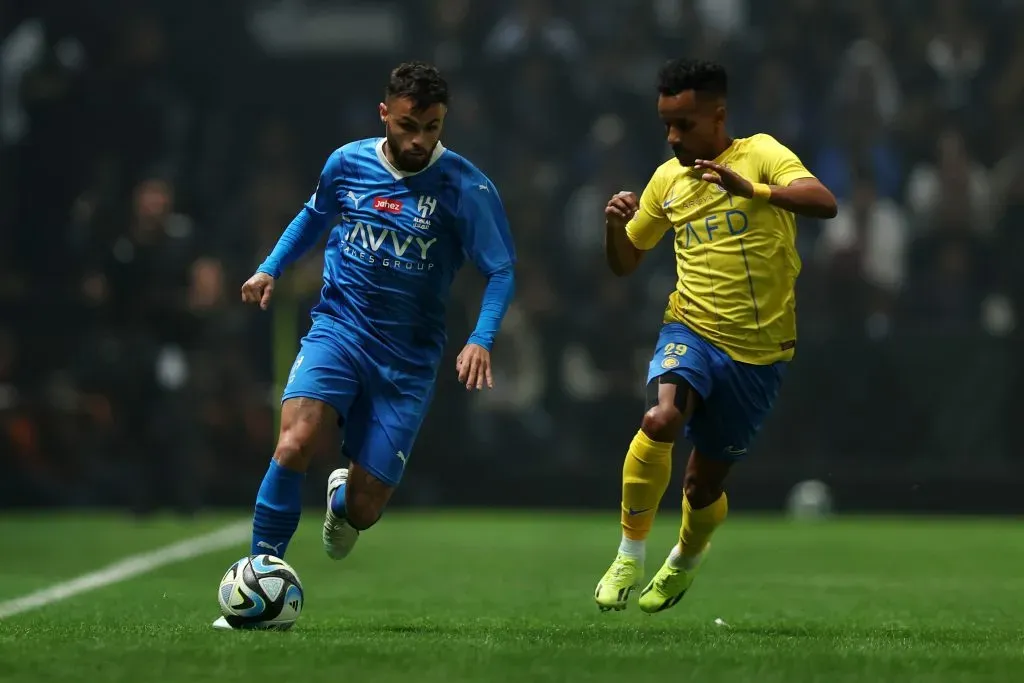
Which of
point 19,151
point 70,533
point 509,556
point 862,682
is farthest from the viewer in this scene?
point 19,151

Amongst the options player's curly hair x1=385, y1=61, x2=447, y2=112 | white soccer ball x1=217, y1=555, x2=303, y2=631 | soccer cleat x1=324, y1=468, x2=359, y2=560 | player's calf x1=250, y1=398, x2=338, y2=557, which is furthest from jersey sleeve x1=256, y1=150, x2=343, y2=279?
white soccer ball x1=217, y1=555, x2=303, y2=631

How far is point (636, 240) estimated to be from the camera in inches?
275

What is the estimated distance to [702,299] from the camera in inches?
267

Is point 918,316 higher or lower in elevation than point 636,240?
lower

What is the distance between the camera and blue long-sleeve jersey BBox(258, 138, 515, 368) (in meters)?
6.61

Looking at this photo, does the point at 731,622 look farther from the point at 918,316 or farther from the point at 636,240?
the point at 918,316

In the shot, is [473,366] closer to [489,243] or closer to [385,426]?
[489,243]

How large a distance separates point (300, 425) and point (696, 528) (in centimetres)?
170

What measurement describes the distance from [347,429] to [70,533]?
6051mm

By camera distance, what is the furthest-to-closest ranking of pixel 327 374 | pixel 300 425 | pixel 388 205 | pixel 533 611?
pixel 533 611
pixel 388 205
pixel 327 374
pixel 300 425

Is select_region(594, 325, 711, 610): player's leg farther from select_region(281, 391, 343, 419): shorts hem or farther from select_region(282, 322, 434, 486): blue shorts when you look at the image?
select_region(281, 391, 343, 419): shorts hem

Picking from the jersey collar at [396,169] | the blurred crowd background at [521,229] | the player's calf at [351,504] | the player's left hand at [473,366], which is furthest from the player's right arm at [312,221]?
the blurred crowd background at [521,229]

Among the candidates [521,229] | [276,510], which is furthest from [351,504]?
[521,229]

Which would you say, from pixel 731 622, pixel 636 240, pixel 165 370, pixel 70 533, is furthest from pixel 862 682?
pixel 165 370
